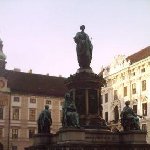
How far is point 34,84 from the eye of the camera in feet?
186

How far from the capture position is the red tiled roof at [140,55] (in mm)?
48878

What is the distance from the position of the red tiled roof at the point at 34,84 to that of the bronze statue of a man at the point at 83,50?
32.8m

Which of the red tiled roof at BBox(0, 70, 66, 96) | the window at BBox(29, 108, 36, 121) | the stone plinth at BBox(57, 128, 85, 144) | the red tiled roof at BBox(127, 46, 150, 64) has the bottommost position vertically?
the stone plinth at BBox(57, 128, 85, 144)

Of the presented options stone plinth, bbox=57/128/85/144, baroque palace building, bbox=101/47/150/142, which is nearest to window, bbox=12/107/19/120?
baroque palace building, bbox=101/47/150/142

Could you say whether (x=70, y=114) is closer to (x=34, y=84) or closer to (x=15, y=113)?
(x=15, y=113)

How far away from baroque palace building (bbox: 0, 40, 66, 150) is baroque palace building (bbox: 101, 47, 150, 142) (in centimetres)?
719

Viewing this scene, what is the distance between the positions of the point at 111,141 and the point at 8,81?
121 ft

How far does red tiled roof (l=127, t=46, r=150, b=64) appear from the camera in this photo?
48.9m

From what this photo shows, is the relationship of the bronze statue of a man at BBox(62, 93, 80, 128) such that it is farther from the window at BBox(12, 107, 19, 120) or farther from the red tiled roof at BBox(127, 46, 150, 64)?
the window at BBox(12, 107, 19, 120)

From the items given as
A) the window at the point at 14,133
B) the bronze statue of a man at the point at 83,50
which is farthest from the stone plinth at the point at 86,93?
the window at the point at 14,133

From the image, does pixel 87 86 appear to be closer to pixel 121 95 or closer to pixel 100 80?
pixel 100 80

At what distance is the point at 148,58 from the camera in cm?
4597

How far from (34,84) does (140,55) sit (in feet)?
51.3

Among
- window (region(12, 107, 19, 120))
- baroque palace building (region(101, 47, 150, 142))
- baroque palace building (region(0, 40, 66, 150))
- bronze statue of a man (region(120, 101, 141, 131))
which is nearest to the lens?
bronze statue of a man (region(120, 101, 141, 131))
